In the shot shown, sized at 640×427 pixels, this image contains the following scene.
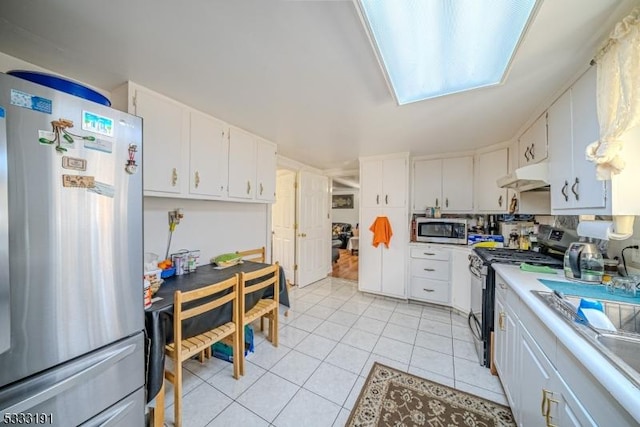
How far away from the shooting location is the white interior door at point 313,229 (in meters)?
3.90

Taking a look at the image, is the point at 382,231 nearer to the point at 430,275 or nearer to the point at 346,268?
the point at 430,275

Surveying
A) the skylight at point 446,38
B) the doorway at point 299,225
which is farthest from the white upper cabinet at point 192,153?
the skylight at point 446,38

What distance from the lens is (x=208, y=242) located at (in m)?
2.45

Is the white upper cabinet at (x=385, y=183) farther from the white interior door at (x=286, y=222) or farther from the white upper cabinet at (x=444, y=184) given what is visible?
the white interior door at (x=286, y=222)

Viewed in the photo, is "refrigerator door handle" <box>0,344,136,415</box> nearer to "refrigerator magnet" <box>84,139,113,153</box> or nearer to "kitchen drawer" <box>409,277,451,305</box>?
"refrigerator magnet" <box>84,139,113,153</box>

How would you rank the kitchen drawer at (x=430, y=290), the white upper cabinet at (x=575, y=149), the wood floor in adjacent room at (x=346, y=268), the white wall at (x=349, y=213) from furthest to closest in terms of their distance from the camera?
the white wall at (x=349, y=213) < the wood floor in adjacent room at (x=346, y=268) < the kitchen drawer at (x=430, y=290) < the white upper cabinet at (x=575, y=149)

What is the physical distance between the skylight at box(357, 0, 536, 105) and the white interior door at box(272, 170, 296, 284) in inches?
107

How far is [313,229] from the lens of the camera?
13.6 ft

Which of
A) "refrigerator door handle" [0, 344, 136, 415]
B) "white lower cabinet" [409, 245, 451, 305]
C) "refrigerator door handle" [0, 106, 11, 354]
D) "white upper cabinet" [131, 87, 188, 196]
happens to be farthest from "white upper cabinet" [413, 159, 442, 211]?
"refrigerator door handle" [0, 106, 11, 354]

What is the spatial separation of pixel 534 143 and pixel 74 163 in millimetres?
3193

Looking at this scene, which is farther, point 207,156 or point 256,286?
point 207,156

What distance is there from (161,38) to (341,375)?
2570 mm

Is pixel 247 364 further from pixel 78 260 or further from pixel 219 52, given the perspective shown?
pixel 219 52

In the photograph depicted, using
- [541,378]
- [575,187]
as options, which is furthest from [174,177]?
[575,187]
